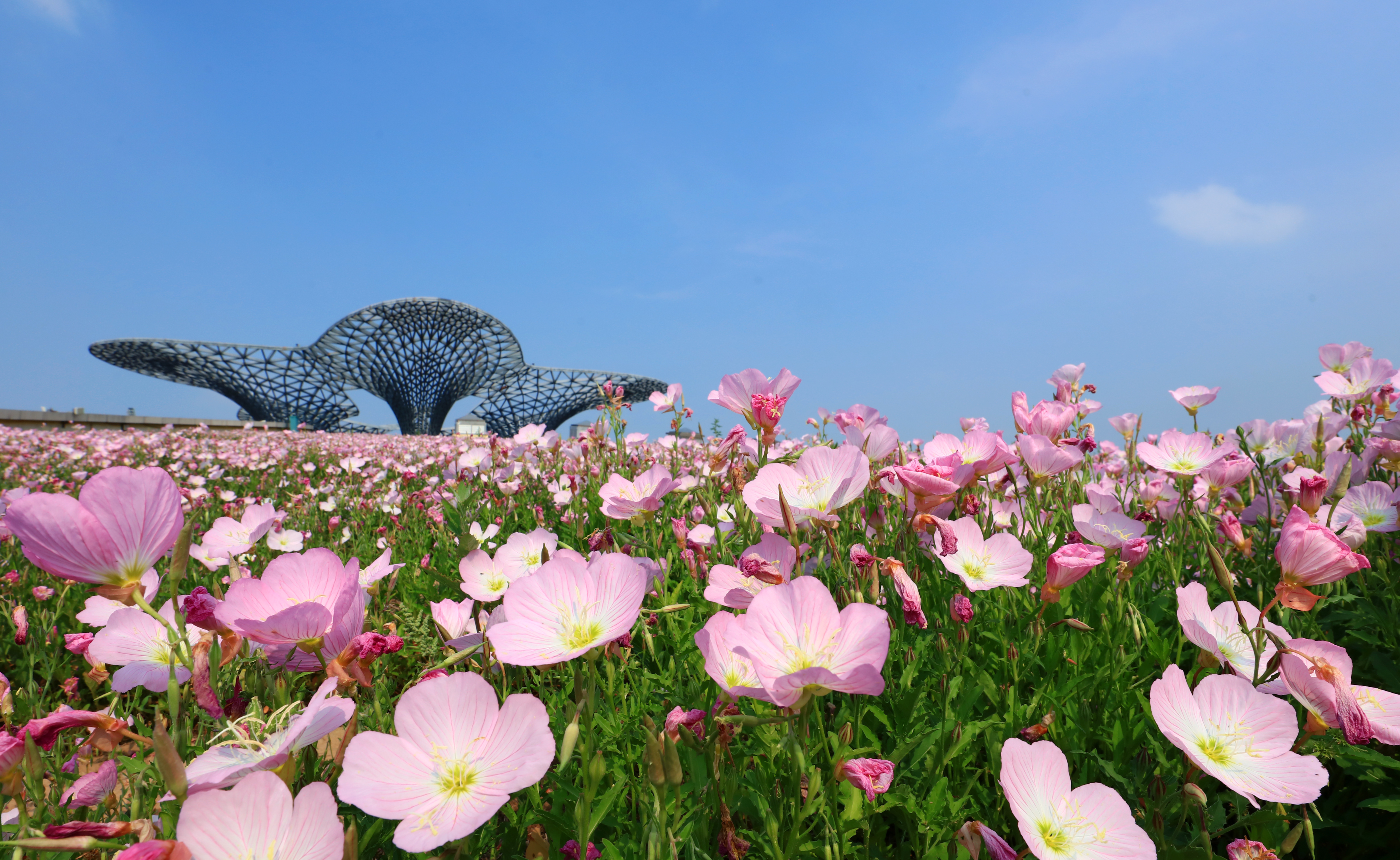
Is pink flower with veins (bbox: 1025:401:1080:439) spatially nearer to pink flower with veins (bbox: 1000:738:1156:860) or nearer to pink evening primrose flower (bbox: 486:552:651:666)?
pink flower with veins (bbox: 1000:738:1156:860)

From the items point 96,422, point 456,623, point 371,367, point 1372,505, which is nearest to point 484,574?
point 456,623

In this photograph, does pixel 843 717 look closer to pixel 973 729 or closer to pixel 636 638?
pixel 973 729

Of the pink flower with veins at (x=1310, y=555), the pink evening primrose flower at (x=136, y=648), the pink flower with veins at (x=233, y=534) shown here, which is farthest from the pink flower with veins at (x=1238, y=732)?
the pink flower with veins at (x=233, y=534)

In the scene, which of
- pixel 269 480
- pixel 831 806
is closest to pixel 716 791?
pixel 831 806

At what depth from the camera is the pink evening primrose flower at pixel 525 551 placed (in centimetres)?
150

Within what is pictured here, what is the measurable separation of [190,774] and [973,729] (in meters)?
Answer: 1.36

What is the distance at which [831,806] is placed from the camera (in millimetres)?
1046

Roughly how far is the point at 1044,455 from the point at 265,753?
1.83 m

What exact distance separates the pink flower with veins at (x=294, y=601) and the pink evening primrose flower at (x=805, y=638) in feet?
1.83

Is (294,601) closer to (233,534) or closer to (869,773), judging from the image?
(869,773)

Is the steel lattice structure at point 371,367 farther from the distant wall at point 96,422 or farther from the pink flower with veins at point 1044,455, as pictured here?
the pink flower with veins at point 1044,455

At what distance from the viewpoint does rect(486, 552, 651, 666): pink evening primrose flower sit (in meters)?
0.96

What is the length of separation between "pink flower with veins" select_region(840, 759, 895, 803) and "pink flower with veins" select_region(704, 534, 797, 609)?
31 centimetres

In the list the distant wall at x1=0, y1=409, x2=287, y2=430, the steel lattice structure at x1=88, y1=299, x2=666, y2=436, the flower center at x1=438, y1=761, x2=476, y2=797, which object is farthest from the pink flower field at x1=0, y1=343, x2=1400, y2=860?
the steel lattice structure at x1=88, y1=299, x2=666, y2=436
